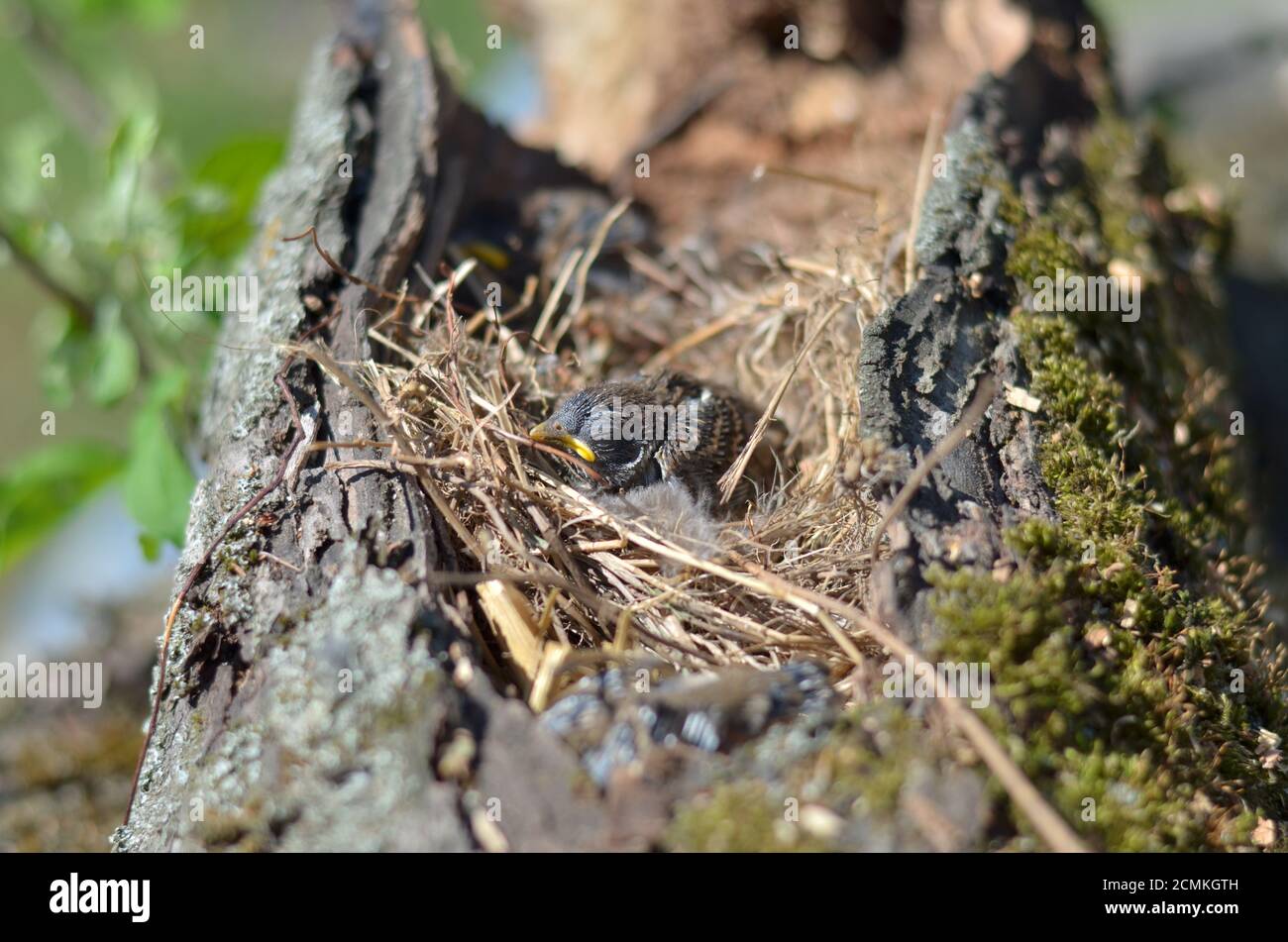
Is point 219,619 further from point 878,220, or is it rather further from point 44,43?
point 44,43

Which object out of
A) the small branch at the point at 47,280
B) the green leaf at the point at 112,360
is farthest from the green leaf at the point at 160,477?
the small branch at the point at 47,280

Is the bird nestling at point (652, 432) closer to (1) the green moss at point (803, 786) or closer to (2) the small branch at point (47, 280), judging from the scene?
(1) the green moss at point (803, 786)

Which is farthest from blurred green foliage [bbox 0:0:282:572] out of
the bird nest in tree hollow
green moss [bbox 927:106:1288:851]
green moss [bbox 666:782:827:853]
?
green moss [bbox 927:106:1288:851]

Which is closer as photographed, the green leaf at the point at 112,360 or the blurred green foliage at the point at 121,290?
the blurred green foliage at the point at 121,290

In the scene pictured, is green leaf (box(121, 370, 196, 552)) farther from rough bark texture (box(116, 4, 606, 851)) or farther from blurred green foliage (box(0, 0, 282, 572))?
rough bark texture (box(116, 4, 606, 851))

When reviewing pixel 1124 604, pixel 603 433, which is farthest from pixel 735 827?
pixel 603 433

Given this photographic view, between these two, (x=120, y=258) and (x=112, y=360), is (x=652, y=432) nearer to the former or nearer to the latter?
(x=112, y=360)
